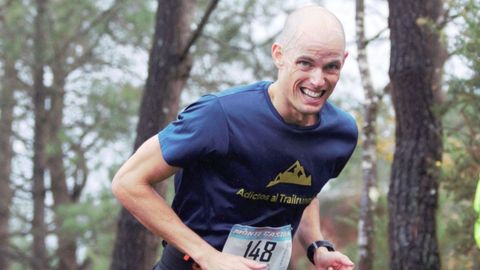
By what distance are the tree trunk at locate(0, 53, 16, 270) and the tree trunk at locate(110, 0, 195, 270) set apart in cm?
965

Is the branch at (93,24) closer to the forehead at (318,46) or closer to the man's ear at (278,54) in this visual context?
the man's ear at (278,54)

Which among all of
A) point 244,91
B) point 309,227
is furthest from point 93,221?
point 244,91

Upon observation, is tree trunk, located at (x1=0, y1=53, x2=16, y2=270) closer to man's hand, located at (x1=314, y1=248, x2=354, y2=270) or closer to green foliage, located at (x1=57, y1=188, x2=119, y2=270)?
green foliage, located at (x1=57, y1=188, x2=119, y2=270)

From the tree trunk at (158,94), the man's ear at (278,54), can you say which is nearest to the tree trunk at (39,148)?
the tree trunk at (158,94)

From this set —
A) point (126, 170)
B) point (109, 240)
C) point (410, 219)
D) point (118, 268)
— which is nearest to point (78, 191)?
point (109, 240)

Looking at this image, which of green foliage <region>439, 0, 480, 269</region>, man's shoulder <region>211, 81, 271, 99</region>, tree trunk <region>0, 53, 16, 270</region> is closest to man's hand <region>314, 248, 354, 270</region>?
man's shoulder <region>211, 81, 271, 99</region>

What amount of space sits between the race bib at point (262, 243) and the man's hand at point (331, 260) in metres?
0.14

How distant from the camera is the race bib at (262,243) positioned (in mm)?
3822

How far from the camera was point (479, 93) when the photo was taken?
7211mm

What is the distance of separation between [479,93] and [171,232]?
4224 mm

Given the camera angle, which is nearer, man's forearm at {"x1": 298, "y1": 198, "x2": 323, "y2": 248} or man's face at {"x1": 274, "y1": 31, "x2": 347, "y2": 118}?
man's face at {"x1": 274, "y1": 31, "x2": 347, "y2": 118}

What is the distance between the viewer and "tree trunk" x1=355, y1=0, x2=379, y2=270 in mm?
8797

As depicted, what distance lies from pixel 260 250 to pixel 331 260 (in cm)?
30

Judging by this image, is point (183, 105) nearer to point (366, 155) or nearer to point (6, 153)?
point (6, 153)
